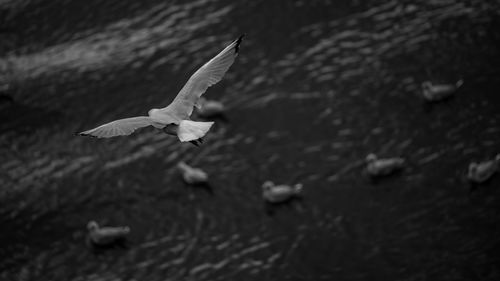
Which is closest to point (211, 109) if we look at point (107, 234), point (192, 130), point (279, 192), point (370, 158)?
point (279, 192)

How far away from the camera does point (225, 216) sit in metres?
22.8

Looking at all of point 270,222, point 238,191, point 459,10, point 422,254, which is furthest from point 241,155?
point 459,10

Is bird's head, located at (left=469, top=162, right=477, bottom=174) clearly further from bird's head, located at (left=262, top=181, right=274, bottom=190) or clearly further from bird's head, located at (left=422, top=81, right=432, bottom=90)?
bird's head, located at (left=262, top=181, right=274, bottom=190)

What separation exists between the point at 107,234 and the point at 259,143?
608 centimetres

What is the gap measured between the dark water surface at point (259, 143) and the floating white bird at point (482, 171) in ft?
1.14

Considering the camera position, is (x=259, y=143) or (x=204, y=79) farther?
(x=259, y=143)

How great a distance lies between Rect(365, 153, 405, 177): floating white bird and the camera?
22344mm

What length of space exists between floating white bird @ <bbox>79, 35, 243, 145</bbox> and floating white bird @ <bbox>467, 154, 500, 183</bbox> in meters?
9.67

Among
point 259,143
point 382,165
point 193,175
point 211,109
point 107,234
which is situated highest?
point 211,109

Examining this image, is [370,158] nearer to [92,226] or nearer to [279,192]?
[279,192]

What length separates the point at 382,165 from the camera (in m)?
22.3

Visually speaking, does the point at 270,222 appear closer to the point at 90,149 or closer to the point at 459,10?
the point at 90,149

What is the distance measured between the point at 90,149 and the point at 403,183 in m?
11.8

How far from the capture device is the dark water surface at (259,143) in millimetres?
21078
